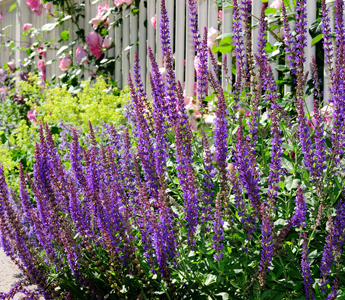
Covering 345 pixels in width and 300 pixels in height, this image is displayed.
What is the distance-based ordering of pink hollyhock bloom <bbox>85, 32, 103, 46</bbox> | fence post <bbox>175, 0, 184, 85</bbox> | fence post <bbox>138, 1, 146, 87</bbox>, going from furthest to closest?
1. pink hollyhock bloom <bbox>85, 32, 103, 46</bbox>
2. fence post <bbox>138, 1, 146, 87</bbox>
3. fence post <bbox>175, 0, 184, 85</bbox>

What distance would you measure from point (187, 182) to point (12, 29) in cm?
814

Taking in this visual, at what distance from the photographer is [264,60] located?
2.53 m

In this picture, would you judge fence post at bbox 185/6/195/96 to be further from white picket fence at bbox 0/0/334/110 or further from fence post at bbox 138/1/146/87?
fence post at bbox 138/1/146/87

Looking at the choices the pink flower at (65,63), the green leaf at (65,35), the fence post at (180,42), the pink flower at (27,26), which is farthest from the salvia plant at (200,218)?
the pink flower at (27,26)

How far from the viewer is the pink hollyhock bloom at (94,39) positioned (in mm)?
5973

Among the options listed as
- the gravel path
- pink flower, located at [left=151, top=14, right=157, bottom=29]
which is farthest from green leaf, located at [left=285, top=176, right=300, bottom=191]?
pink flower, located at [left=151, top=14, right=157, bottom=29]

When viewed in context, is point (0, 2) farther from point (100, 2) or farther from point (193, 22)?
point (193, 22)

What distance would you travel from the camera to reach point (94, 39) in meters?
5.98

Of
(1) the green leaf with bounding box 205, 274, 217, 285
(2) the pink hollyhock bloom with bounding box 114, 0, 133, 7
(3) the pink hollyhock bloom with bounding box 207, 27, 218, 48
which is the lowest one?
(1) the green leaf with bounding box 205, 274, 217, 285

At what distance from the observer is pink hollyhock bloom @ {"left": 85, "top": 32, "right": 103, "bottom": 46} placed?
5.97 meters

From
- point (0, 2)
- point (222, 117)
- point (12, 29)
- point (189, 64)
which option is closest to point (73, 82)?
point (189, 64)

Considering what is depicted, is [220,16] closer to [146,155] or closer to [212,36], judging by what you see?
[212,36]

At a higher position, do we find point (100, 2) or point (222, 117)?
point (100, 2)

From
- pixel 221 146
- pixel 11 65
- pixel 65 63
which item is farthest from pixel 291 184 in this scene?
pixel 11 65
